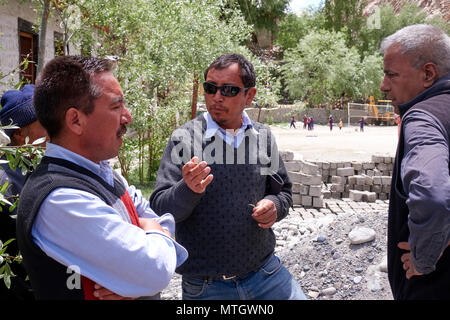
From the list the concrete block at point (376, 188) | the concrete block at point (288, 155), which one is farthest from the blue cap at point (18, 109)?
the concrete block at point (376, 188)

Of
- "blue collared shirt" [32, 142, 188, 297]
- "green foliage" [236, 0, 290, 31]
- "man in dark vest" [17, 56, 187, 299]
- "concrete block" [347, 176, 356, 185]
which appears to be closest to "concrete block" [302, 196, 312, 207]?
"concrete block" [347, 176, 356, 185]

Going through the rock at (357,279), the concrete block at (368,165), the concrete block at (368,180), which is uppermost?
the concrete block at (368,165)

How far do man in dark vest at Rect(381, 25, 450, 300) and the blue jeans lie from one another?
0.56 m

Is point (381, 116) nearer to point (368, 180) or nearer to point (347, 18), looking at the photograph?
point (347, 18)

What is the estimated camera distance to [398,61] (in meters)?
2.18

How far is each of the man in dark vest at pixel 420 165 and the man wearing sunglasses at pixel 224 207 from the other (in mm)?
662

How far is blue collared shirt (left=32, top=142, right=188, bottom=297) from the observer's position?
1269 millimetres

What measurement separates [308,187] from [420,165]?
327 inches

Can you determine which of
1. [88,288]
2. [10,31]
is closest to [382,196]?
[10,31]

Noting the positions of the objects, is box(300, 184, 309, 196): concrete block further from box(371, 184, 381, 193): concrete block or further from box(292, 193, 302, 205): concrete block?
box(371, 184, 381, 193): concrete block

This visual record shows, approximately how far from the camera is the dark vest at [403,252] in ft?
6.24

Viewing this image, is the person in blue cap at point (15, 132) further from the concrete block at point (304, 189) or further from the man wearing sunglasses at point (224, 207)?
the concrete block at point (304, 189)
